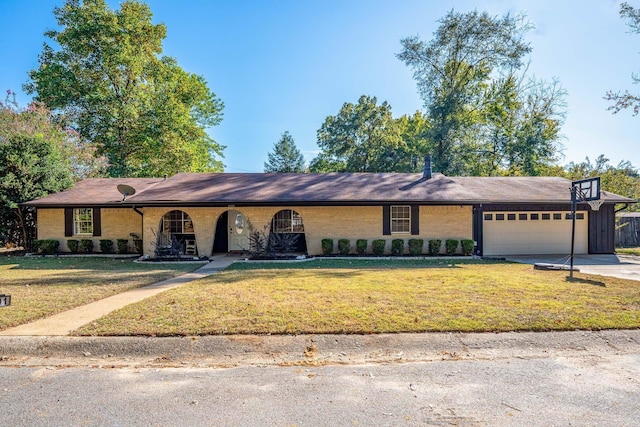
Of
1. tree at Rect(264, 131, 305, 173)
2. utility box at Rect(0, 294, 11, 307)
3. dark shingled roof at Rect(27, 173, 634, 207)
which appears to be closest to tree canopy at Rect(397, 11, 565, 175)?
dark shingled roof at Rect(27, 173, 634, 207)

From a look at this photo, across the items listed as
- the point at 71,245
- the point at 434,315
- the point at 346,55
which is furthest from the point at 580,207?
the point at 71,245

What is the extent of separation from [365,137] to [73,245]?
26290 mm

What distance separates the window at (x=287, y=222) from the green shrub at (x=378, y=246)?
134 inches

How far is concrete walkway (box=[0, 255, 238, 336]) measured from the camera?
514 cm

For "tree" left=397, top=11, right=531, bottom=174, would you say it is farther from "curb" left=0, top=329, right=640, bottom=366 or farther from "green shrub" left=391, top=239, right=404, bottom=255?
"curb" left=0, top=329, right=640, bottom=366

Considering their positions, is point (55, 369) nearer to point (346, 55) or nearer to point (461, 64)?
point (346, 55)

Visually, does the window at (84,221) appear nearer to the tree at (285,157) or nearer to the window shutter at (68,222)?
the window shutter at (68,222)

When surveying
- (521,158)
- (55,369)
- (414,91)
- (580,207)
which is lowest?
(55,369)

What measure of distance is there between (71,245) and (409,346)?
16330mm

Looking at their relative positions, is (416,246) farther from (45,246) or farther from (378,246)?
(45,246)

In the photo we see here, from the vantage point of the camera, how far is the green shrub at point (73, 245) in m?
15.4

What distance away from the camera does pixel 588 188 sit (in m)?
10.0

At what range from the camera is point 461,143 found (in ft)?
90.3

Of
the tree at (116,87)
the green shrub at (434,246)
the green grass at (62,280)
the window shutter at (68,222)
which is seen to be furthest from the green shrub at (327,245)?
the tree at (116,87)
